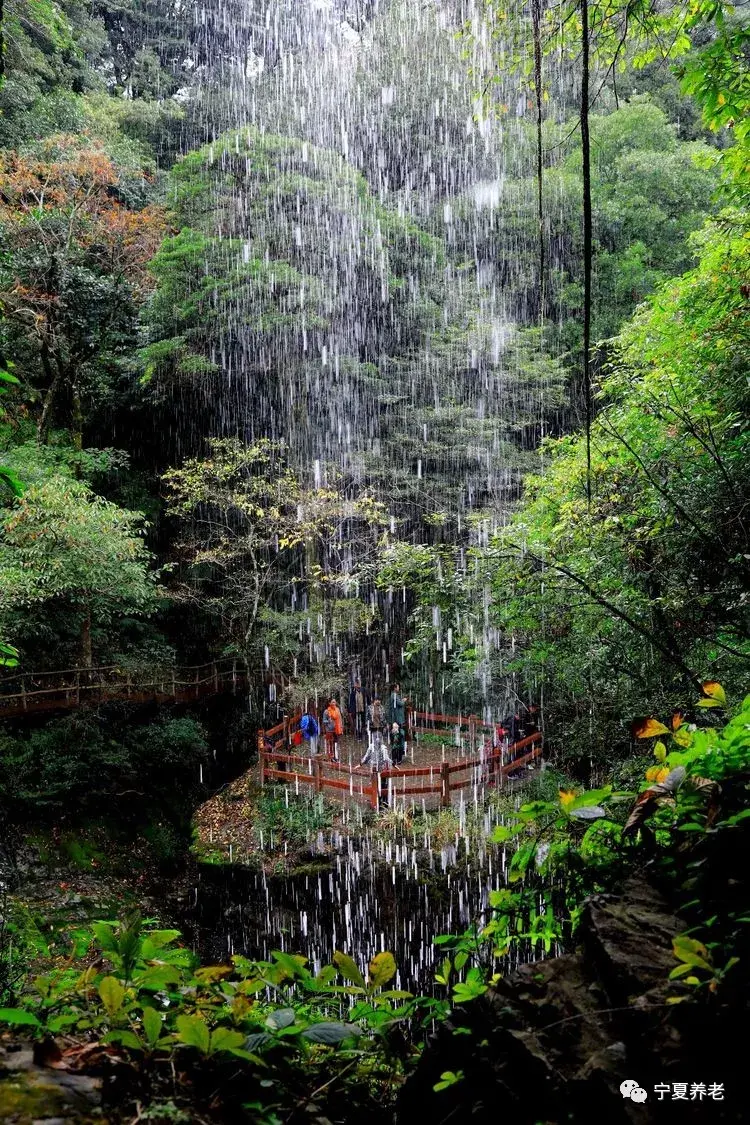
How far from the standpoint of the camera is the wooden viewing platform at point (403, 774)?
10242 mm

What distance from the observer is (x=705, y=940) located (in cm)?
146

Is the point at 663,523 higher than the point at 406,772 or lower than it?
higher

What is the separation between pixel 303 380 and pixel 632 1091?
15498 mm

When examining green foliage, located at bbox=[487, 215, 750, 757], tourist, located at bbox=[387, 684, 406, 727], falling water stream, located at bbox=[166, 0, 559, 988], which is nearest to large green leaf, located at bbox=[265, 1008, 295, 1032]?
green foliage, located at bbox=[487, 215, 750, 757]

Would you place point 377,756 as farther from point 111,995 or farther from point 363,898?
point 111,995

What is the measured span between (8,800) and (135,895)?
243 centimetres

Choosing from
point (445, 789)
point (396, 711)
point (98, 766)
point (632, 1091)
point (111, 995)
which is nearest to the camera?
point (632, 1091)

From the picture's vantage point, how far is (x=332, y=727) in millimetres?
13273

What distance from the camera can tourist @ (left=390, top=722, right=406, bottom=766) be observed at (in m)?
11.9

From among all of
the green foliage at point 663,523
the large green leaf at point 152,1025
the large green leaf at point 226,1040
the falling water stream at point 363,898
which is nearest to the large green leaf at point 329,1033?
the large green leaf at point 226,1040

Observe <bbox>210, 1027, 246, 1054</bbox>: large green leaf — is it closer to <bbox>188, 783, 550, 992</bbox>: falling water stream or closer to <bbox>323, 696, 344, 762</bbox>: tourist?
<bbox>188, 783, 550, 992</bbox>: falling water stream

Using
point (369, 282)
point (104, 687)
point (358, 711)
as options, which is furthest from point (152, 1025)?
point (369, 282)

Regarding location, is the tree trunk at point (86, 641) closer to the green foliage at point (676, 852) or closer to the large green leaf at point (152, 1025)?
the green foliage at point (676, 852)

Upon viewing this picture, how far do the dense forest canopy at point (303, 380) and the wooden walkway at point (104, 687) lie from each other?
113 millimetres
